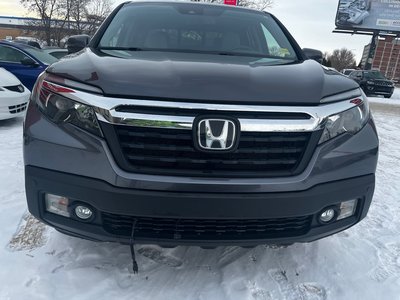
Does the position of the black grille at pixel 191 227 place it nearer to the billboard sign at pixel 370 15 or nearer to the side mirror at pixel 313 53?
the side mirror at pixel 313 53

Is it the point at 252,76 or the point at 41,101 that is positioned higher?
the point at 252,76

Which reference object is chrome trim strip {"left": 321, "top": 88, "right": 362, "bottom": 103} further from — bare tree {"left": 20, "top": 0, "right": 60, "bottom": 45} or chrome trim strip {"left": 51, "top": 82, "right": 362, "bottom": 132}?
bare tree {"left": 20, "top": 0, "right": 60, "bottom": 45}

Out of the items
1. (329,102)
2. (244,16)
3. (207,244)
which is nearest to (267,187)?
(207,244)

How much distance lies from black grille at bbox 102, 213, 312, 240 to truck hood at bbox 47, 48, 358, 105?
2.00 ft

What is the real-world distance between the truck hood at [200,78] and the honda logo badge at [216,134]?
0.38ft

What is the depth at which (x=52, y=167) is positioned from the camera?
196 cm

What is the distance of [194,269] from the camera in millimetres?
2412

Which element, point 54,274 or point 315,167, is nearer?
point 315,167

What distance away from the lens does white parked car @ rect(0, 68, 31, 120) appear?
21.1 ft

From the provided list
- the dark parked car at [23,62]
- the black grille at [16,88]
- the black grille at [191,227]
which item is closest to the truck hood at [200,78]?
the black grille at [191,227]

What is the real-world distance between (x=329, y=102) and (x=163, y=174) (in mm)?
972

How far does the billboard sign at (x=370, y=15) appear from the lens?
34344 mm

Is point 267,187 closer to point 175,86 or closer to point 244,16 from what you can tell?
point 175,86

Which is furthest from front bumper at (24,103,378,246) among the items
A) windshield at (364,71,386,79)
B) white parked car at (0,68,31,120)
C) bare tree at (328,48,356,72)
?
bare tree at (328,48,356,72)
